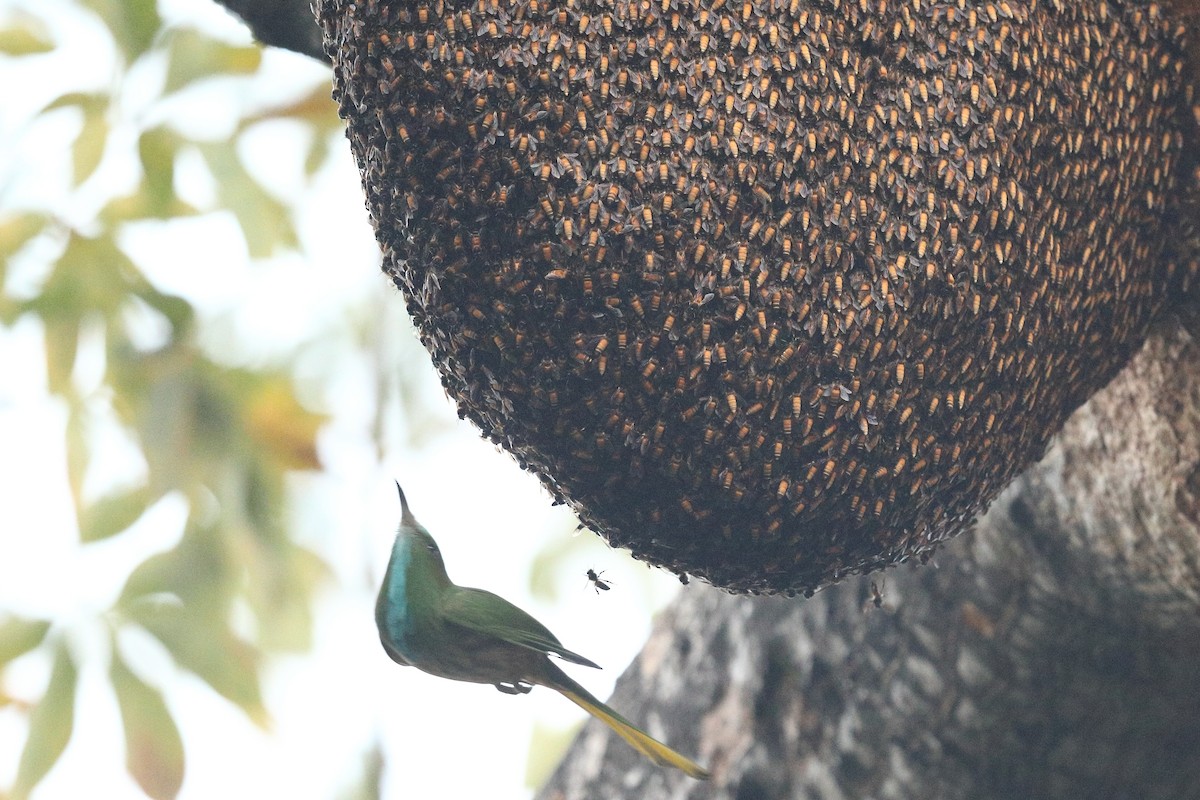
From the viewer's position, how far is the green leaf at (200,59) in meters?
2.68

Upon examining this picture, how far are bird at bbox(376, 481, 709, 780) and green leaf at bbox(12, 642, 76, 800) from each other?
166 cm

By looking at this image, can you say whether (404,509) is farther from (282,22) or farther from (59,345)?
(59,345)

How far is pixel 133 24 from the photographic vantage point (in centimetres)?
264

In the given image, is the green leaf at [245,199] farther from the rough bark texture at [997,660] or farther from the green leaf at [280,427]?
the rough bark texture at [997,660]

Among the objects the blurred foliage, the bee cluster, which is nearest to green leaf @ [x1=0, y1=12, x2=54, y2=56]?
the blurred foliage

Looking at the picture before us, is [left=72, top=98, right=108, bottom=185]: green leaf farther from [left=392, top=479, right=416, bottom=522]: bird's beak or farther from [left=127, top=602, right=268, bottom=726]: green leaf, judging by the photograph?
[left=392, top=479, right=416, bottom=522]: bird's beak

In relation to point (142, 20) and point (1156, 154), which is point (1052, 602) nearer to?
point (1156, 154)

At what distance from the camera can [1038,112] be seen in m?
1.33

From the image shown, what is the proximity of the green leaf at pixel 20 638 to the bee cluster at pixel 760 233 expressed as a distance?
1835 mm

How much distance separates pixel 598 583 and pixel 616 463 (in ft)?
0.82

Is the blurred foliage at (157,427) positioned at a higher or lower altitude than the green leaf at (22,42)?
lower

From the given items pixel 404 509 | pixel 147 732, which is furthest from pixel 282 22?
pixel 147 732

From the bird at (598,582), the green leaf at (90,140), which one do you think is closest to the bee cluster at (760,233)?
the bird at (598,582)

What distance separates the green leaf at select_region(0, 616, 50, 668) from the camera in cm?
269
